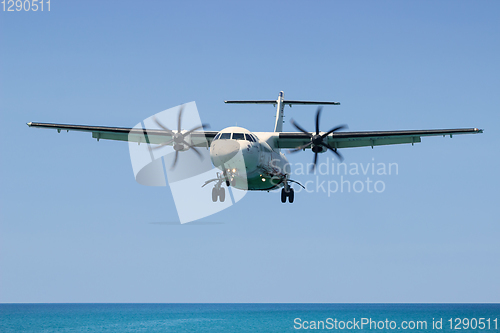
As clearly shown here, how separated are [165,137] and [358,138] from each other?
33.1 ft

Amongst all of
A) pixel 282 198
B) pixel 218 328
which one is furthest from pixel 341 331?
pixel 282 198

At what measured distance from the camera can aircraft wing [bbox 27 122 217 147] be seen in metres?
27.7

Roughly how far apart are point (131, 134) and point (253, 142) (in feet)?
27.4

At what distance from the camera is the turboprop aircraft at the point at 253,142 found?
22.6 meters

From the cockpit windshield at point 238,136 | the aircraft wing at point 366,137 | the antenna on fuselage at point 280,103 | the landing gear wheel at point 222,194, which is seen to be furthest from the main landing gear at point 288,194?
the antenna on fuselage at point 280,103

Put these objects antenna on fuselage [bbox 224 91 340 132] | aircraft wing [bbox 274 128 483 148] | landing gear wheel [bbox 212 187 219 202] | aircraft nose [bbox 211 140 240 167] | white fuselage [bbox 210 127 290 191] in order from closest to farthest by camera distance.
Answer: aircraft nose [bbox 211 140 240 167] < white fuselage [bbox 210 127 290 191] < landing gear wheel [bbox 212 187 219 202] < aircraft wing [bbox 274 128 483 148] < antenna on fuselage [bbox 224 91 340 132]

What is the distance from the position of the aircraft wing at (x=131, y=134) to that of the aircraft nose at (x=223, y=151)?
5.51 m

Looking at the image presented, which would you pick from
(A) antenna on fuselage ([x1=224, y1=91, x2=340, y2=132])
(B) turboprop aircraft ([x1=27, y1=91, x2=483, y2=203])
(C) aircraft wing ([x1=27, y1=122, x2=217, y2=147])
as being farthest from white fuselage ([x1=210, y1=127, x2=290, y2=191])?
(A) antenna on fuselage ([x1=224, y1=91, x2=340, y2=132])

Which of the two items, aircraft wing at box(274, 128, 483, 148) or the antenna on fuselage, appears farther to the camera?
the antenna on fuselage

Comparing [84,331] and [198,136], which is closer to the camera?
[198,136]

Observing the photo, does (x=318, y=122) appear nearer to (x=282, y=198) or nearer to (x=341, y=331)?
(x=282, y=198)

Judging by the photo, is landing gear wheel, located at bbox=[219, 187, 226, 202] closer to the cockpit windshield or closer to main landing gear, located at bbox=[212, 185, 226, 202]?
main landing gear, located at bbox=[212, 185, 226, 202]

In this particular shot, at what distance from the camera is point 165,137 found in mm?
29156

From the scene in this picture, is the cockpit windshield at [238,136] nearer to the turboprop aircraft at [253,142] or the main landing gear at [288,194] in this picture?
the turboprop aircraft at [253,142]
